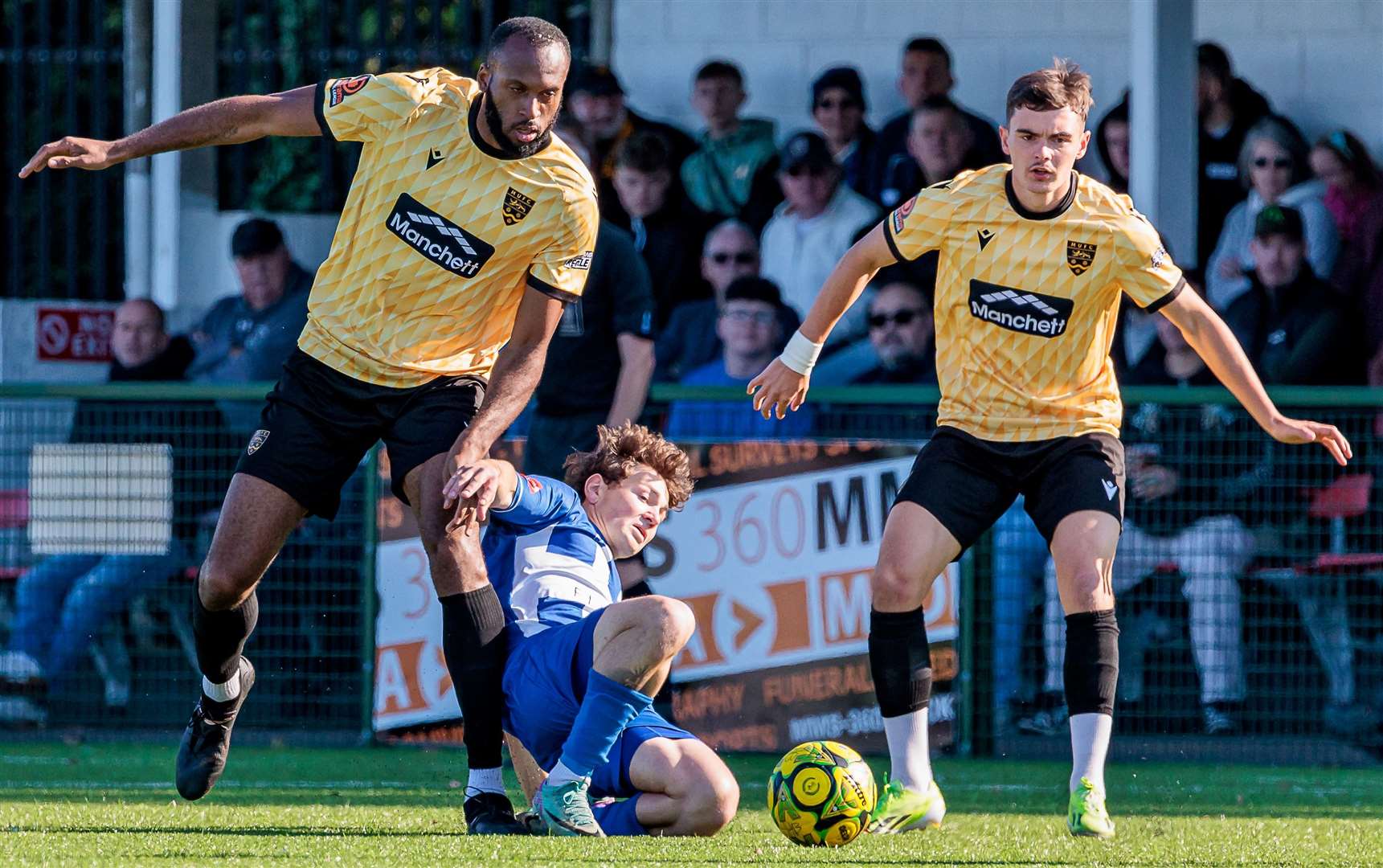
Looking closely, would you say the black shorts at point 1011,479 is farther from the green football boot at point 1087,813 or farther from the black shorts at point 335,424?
the black shorts at point 335,424

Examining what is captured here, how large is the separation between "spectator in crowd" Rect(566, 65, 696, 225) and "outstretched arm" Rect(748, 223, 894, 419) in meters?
4.35

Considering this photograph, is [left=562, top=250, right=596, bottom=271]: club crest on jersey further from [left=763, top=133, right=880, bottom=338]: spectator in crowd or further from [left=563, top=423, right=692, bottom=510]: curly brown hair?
[left=763, top=133, right=880, bottom=338]: spectator in crowd

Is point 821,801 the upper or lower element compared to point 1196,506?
lower

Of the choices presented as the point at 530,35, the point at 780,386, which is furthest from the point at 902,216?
the point at 530,35

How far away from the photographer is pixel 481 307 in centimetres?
594

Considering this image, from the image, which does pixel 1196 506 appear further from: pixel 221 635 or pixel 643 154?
pixel 221 635

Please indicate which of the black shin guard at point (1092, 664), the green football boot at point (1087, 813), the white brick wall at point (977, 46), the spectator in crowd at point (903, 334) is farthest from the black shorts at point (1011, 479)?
the white brick wall at point (977, 46)

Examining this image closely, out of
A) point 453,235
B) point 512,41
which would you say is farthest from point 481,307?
point 512,41

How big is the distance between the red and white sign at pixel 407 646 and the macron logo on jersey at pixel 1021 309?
3081 mm

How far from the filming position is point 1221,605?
27.5ft

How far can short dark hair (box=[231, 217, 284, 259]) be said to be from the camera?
33.1ft

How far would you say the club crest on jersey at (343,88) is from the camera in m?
5.92

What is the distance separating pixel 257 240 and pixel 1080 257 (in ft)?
16.8

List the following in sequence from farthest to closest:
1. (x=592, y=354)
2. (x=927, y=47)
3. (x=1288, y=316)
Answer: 1. (x=927, y=47)
2. (x=1288, y=316)
3. (x=592, y=354)
